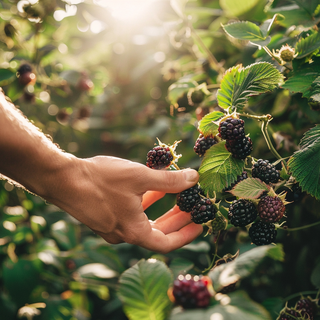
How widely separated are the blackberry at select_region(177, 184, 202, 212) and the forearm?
1.36 feet

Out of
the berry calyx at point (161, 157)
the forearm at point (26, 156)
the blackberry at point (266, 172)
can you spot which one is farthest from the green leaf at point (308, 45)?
the forearm at point (26, 156)

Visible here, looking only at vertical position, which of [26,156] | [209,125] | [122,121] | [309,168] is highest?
[26,156]

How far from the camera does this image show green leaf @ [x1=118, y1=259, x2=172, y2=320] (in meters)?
0.51

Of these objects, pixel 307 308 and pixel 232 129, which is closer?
pixel 232 129

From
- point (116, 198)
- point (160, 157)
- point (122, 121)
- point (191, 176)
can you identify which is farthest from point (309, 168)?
point (122, 121)

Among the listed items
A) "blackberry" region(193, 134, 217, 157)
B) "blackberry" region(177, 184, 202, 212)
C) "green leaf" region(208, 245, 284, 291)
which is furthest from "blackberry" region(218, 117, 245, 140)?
"green leaf" region(208, 245, 284, 291)

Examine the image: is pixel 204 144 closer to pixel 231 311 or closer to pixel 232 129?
pixel 232 129

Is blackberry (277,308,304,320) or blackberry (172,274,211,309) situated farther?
blackberry (277,308,304,320)

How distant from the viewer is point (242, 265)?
50cm

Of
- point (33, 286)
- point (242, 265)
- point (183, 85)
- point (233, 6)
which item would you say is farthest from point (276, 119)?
point (33, 286)

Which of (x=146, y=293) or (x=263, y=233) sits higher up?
(x=146, y=293)

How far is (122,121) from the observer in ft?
7.79

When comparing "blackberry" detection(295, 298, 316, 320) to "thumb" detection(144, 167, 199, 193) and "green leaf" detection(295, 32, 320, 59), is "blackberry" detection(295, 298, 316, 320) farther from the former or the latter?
"green leaf" detection(295, 32, 320, 59)

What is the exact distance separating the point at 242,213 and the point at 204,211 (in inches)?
4.5
